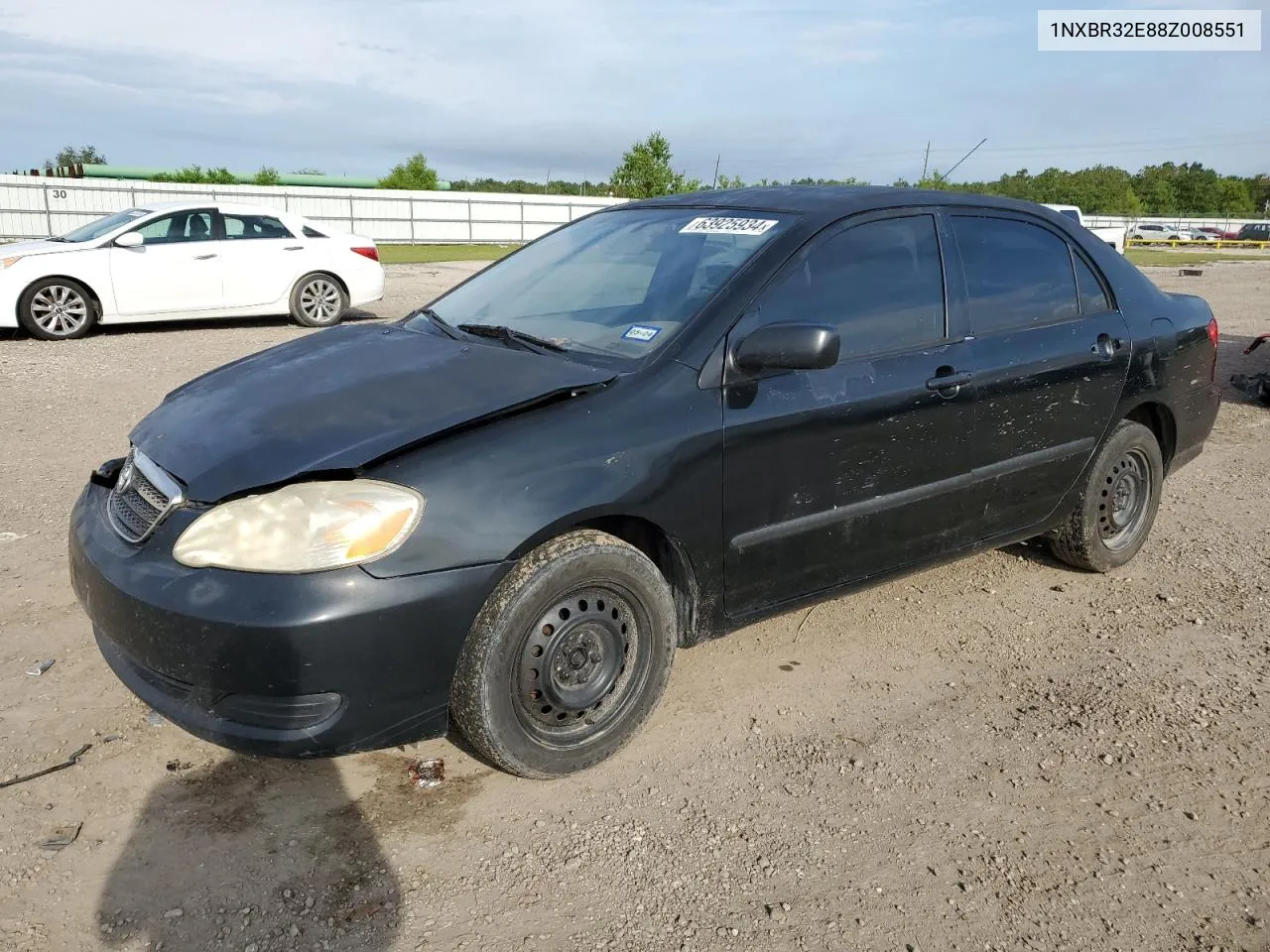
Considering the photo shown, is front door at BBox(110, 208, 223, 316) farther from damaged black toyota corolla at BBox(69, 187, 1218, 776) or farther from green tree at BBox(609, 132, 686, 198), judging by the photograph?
green tree at BBox(609, 132, 686, 198)

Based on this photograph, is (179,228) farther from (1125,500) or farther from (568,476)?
(1125,500)

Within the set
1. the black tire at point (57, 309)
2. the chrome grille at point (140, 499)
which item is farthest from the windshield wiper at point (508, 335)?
the black tire at point (57, 309)

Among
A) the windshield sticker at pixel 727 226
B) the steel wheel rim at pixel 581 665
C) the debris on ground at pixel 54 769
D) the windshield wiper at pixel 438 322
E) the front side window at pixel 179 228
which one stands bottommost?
the debris on ground at pixel 54 769

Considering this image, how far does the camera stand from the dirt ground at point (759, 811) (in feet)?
7.96

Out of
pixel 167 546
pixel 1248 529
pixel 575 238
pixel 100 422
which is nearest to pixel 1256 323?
pixel 1248 529

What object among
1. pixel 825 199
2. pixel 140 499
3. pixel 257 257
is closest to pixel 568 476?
pixel 140 499

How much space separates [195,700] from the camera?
260 cm

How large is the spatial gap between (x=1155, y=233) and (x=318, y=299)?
186 feet

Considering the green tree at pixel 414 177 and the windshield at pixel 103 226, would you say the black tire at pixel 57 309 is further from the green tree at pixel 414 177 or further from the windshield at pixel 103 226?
the green tree at pixel 414 177

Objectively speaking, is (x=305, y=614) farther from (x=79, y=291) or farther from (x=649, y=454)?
(x=79, y=291)

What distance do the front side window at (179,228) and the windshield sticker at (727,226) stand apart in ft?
29.9

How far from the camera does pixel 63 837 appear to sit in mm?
2656

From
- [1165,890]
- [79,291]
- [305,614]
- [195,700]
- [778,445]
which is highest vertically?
[79,291]

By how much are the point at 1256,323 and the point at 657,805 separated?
1539 centimetres
